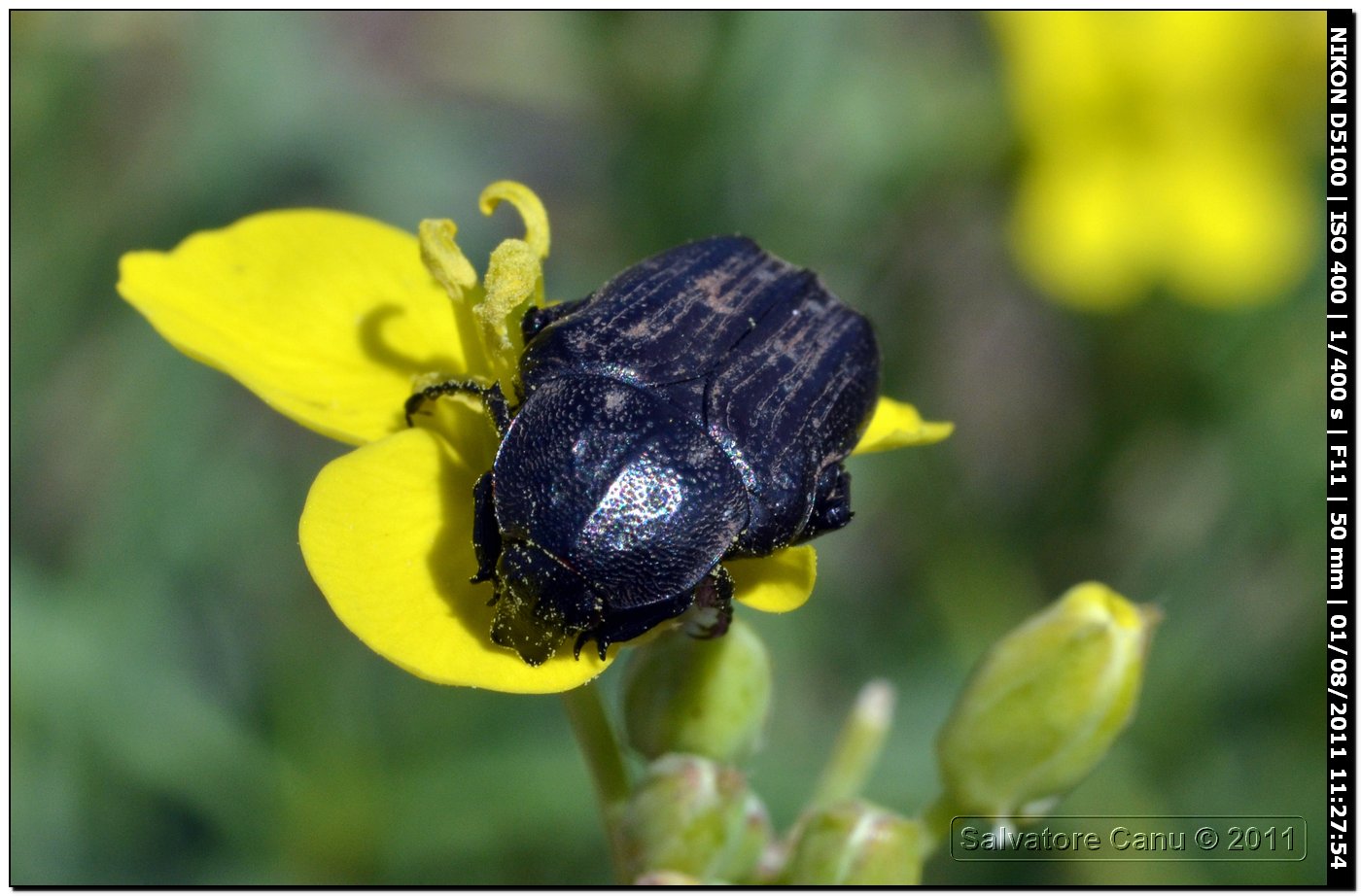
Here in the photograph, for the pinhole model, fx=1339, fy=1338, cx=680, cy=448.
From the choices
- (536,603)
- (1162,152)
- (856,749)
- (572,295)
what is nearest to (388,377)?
(536,603)

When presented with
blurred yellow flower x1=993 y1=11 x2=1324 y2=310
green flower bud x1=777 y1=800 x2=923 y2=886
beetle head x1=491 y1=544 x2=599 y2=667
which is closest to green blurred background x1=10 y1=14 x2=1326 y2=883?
blurred yellow flower x1=993 y1=11 x2=1324 y2=310

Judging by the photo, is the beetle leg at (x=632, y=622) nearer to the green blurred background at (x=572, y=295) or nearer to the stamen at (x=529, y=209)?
the stamen at (x=529, y=209)

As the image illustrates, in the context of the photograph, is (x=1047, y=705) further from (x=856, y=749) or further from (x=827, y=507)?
(x=827, y=507)

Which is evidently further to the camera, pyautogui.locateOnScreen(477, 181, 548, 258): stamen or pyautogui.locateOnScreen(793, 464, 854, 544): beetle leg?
pyautogui.locateOnScreen(477, 181, 548, 258): stamen

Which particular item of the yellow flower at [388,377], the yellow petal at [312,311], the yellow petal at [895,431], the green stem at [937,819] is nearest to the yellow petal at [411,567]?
the yellow flower at [388,377]

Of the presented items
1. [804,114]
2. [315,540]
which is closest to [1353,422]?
[804,114]

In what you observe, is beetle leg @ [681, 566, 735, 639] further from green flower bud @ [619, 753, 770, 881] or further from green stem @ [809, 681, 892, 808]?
green stem @ [809, 681, 892, 808]
